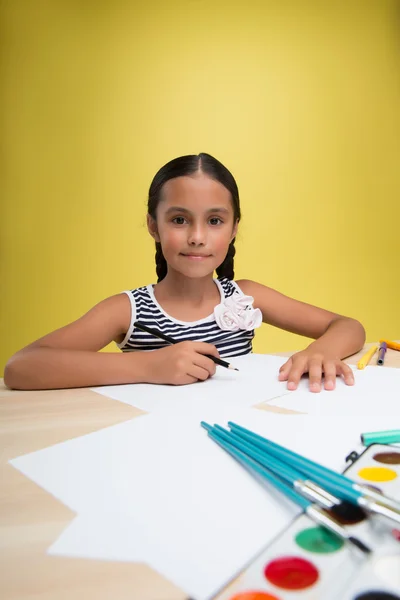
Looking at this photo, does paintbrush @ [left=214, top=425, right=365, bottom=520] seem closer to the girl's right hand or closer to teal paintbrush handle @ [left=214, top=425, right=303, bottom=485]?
teal paintbrush handle @ [left=214, top=425, right=303, bottom=485]

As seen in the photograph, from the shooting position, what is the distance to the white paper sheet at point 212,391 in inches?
20.0

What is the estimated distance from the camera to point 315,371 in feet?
1.92

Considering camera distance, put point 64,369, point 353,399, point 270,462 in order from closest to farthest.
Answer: point 270,462, point 353,399, point 64,369

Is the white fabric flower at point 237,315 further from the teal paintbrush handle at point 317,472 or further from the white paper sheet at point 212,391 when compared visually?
the teal paintbrush handle at point 317,472

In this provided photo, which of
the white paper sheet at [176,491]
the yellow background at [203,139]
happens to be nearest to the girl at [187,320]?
the white paper sheet at [176,491]

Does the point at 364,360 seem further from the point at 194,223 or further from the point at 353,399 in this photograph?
the point at 194,223

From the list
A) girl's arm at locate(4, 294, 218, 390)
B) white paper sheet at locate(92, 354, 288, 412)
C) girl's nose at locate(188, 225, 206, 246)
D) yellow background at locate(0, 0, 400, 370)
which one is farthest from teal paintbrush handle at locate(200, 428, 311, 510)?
yellow background at locate(0, 0, 400, 370)

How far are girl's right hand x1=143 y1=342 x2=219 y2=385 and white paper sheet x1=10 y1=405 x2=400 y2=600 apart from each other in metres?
0.14

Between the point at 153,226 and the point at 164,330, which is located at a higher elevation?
the point at 153,226

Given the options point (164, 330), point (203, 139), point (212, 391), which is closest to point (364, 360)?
point (212, 391)

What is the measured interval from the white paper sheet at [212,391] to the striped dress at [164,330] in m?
0.24

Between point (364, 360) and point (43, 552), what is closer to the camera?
point (43, 552)

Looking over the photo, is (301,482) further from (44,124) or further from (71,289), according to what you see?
(44,124)

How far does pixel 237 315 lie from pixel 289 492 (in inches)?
24.6
